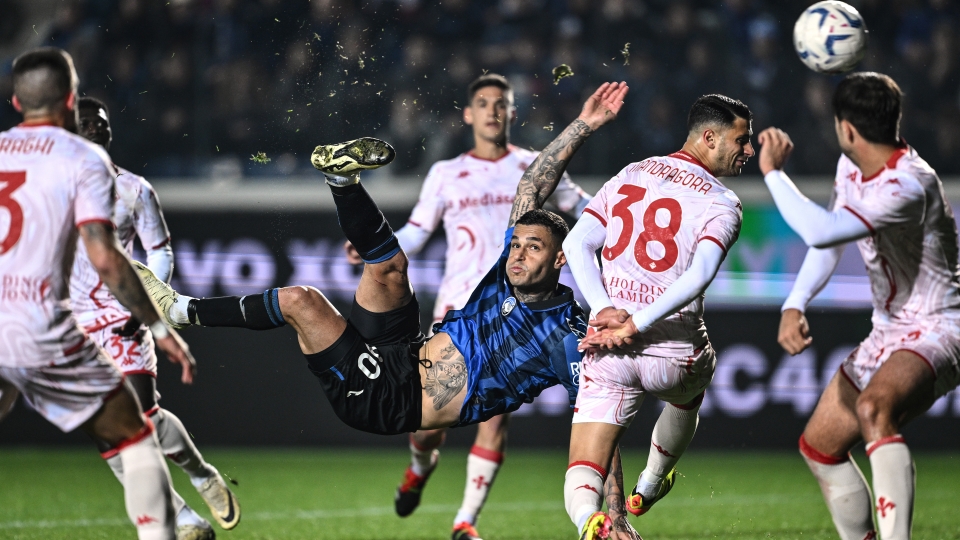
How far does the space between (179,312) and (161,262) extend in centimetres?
73

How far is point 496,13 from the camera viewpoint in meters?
11.6

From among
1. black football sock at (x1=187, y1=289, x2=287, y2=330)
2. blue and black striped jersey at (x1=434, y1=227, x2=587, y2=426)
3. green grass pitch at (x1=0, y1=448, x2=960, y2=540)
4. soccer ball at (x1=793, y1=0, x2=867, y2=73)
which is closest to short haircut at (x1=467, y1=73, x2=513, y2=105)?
blue and black striped jersey at (x1=434, y1=227, x2=587, y2=426)

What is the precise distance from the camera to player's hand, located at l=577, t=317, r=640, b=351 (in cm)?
482

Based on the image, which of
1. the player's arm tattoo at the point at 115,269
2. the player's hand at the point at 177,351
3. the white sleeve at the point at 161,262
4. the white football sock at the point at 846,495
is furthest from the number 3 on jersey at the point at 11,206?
the white football sock at the point at 846,495

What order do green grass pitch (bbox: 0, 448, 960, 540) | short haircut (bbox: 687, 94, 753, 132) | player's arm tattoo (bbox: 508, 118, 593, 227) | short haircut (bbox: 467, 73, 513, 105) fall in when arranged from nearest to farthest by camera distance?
1. short haircut (bbox: 687, 94, 753, 132)
2. player's arm tattoo (bbox: 508, 118, 593, 227)
3. green grass pitch (bbox: 0, 448, 960, 540)
4. short haircut (bbox: 467, 73, 513, 105)

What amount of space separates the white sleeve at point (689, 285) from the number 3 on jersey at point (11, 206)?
100 inches

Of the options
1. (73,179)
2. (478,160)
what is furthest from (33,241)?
(478,160)

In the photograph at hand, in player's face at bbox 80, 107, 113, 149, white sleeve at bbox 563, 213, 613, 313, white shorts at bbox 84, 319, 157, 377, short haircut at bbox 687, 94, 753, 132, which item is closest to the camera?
white sleeve at bbox 563, 213, 613, 313

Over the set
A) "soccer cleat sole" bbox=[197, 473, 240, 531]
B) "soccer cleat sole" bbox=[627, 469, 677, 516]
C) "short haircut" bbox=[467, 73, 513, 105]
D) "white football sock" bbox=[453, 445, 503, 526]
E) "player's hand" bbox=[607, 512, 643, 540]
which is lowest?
"white football sock" bbox=[453, 445, 503, 526]

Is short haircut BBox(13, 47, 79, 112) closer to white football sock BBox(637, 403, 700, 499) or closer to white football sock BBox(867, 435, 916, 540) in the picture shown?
white football sock BBox(637, 403, 700, 499)

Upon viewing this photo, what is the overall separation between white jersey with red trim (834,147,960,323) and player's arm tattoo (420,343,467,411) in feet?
A: 6.68

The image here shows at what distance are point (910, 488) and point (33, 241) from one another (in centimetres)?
360

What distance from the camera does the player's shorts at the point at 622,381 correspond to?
4.98m

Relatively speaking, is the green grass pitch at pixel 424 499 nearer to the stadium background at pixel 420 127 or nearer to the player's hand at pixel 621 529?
the stadium background at pixel 420 127
